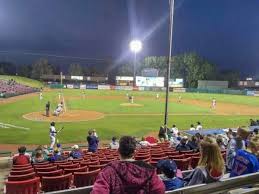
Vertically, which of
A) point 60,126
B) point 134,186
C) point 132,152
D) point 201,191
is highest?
point 132,152

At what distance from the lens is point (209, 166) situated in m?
5.53

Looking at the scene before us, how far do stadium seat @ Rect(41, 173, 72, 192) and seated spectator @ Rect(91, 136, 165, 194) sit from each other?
5.87 metres

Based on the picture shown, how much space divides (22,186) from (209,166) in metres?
5.68

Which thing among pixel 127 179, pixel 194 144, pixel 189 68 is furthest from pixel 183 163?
pixel 189 68

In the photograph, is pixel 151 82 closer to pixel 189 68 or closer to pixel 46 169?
pixel 189 68

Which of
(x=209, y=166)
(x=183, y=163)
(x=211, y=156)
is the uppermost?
(x=211, y=156)

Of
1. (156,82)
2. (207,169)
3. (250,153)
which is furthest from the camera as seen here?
(156,82)

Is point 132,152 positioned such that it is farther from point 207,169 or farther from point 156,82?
point 156,82

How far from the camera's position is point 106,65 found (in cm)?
19575

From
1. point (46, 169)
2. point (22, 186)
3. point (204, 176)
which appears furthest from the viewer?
point (46, 169)

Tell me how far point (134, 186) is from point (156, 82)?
102703mm

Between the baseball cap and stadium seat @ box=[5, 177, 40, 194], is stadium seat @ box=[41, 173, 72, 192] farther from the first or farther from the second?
the baseball cap

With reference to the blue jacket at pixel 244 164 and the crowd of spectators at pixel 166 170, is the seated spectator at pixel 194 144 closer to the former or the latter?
the crowd of spectators at pixel 166 170

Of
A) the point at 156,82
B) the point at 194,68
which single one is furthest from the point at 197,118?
the point at 194,68
